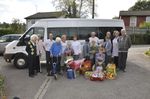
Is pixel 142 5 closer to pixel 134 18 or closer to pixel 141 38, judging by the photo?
pixel 134 18

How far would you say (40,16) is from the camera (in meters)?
60.7

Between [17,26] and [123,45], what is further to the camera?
[17,26]

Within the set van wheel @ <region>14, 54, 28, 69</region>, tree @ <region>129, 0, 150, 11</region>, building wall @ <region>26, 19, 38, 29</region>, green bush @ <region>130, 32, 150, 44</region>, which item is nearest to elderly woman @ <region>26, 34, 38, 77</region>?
van wheel @ <region>14, 54, 28, 69</region>

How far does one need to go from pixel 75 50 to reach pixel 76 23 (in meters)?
2.05

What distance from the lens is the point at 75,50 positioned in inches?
514

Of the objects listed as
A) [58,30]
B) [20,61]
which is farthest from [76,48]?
[20,61]

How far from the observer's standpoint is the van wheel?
14.2 metres

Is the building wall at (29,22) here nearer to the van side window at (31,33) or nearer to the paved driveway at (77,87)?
the van side window at (31,33)

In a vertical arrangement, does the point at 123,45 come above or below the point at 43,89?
above

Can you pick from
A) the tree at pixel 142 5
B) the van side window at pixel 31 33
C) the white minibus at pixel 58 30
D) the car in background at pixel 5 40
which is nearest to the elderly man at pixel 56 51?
the white minibus at pixel 58 30

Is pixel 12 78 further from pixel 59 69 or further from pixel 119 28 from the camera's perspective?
pixel 119 28

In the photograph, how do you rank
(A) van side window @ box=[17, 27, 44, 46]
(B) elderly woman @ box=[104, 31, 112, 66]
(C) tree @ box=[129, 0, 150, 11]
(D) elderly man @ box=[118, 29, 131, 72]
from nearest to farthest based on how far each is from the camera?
(D) elderly man @ box=[118, 29, 131, 72]
(B) elderly woman @ box=[104, 31, 112, 66]
(A) van side window @ box=[17, 27, 44, 46]
(C) tree @ box=[129, 0, 150, 11]

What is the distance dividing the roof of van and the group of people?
53.5 inches

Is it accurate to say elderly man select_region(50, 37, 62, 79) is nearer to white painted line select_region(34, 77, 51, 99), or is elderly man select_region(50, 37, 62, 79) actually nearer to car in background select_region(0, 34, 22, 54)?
white painted line select_region(34, 77, 51, 99)
